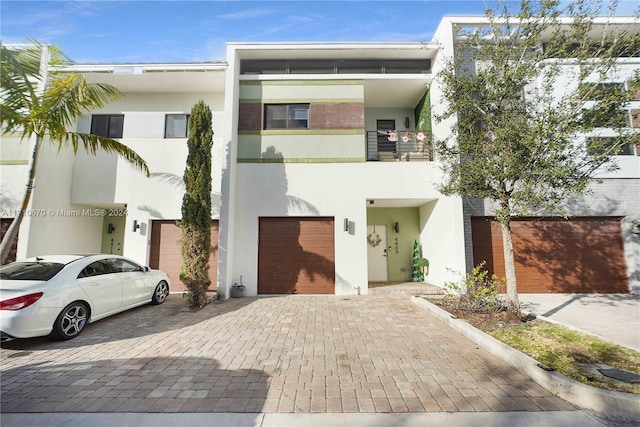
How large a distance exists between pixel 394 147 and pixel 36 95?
944cm

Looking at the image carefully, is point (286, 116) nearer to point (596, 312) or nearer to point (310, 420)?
point (310, 420)

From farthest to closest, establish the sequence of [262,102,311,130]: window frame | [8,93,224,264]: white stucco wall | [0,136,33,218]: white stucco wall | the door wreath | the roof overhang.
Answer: the door wreath → [262,102,311,130]: window frame → the roof overhang → [8,93,224,264]: white stucco wall → [0,136,33,218]: white stucco wall

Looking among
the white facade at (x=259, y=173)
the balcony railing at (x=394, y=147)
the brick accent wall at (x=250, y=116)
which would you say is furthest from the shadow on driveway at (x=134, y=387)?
the balcony railing at (x=394, y=147)

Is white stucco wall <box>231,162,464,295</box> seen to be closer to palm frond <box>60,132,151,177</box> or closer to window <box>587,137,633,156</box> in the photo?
palm frond <box>60,132,151,177</box>

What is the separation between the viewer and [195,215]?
25.3 ft

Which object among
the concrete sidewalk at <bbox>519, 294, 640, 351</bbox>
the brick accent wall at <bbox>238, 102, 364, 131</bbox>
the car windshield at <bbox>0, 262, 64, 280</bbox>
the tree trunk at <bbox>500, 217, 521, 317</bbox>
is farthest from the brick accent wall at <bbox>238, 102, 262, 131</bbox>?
the concrete sidewalk at <bbox>519, 294, 640, 351</bbox>

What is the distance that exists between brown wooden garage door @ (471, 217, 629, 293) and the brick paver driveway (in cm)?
457

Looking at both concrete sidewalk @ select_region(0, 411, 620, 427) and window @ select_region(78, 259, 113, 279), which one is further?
window @ select_region(78, 259, 113, 279)

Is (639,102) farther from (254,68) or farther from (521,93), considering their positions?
(254,68)

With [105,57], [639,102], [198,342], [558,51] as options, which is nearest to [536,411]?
[198,342]

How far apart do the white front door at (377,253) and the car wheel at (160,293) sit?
22.9 ft

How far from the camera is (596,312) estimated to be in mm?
6859

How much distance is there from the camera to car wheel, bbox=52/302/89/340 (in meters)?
4.84

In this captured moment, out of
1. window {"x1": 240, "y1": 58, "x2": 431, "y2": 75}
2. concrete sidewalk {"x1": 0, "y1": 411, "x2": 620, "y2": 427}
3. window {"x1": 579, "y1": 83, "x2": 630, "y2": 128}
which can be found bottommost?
concrete sidewalk {"x1": 0, "y1": 411, "x2": 620, "y2": 427}
